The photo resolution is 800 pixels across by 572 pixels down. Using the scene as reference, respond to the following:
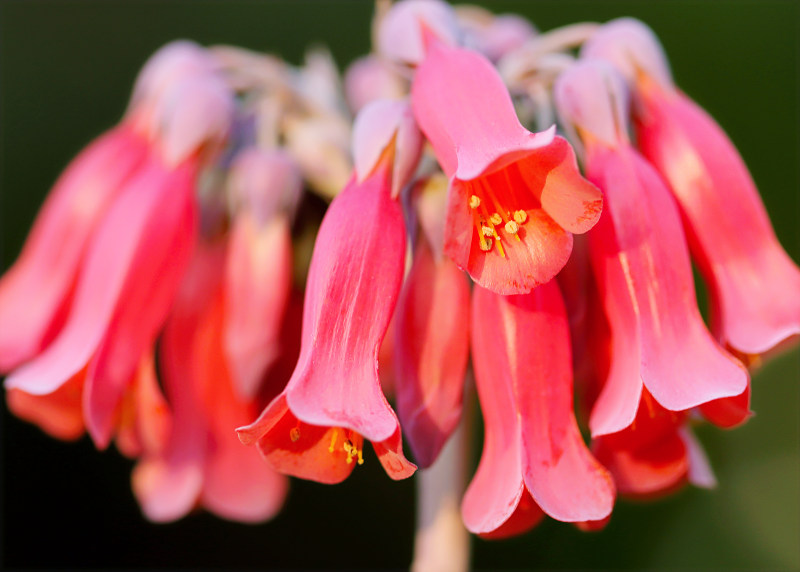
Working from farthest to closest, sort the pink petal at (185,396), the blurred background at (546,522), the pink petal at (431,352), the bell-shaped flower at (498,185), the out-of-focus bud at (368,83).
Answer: the blurred background at (546,522)
the out-of-focus bud at (368,83)
the pink petal at (185,396)
the pink petal at (431,352)
the bell-shaped flower at (498,185)

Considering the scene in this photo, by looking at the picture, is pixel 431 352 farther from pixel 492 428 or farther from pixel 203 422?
pixel 203 422

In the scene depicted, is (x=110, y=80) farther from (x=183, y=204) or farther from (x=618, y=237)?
(x=618, y=237)

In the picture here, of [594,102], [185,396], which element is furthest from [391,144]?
[185,396]

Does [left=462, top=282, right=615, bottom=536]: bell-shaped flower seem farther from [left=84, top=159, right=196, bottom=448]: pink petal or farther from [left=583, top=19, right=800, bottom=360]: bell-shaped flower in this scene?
[left=84, top=159, right=196, bottom=448]: pink petal

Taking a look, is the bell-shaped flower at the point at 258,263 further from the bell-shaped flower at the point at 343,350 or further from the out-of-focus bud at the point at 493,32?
the out-of-focus bud at the point at 493,32

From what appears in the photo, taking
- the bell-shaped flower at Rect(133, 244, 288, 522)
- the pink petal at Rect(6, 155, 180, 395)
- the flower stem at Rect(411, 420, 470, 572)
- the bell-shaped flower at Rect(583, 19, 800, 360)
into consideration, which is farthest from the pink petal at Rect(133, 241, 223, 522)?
the bell-shaped flower at Rect(583, 19, 800, 360)

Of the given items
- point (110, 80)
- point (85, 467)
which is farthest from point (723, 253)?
point (110, 80)

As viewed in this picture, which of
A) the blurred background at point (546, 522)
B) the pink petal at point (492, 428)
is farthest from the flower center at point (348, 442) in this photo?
the blurred background at point (546, 522)
